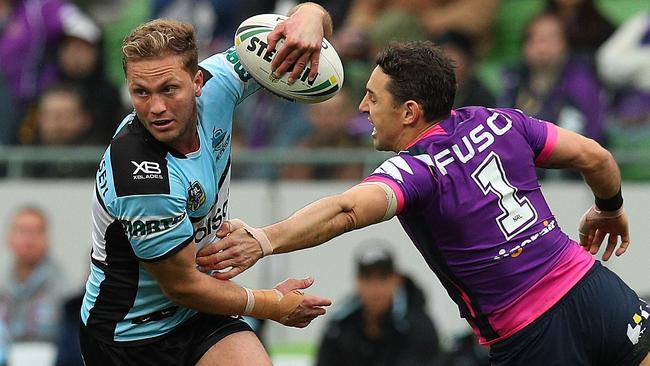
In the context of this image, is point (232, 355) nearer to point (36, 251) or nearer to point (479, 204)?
point (479, 204)

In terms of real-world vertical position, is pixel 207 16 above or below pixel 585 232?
above

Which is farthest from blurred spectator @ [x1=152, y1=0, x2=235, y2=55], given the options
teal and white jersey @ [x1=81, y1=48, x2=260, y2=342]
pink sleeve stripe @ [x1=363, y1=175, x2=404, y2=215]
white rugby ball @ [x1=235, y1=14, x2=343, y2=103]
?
pink sleeve stripe @ [x1=363, y1=175, x2=404, y2=215]

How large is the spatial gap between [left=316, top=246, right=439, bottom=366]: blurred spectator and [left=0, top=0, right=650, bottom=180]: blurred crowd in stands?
0.84 metres

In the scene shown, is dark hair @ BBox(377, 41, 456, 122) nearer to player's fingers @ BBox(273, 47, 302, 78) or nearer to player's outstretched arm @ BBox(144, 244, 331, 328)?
player's fingers @ BBox(273, 47, 302, 78)

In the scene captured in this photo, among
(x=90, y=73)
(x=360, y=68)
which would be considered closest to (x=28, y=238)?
(x=90, y=73)

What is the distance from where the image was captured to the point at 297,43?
5918 mm

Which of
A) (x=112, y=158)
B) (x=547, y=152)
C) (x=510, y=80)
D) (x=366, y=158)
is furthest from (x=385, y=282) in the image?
(x=112, y=158)

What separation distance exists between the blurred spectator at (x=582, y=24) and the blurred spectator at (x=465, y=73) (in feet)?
2.73

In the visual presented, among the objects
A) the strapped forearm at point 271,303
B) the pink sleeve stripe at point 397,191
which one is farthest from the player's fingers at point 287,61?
the strapped forearm at point 271,303

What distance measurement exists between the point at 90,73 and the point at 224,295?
22.2 feet

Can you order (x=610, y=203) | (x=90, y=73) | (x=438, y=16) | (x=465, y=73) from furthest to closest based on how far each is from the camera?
(x=90, y=73) < (x=438, y=16) < (x=465, y=73) < (x=610, y=203)

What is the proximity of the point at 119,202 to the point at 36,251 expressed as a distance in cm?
478

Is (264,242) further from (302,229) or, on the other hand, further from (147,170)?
(147,170)

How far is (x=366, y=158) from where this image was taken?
984cm
